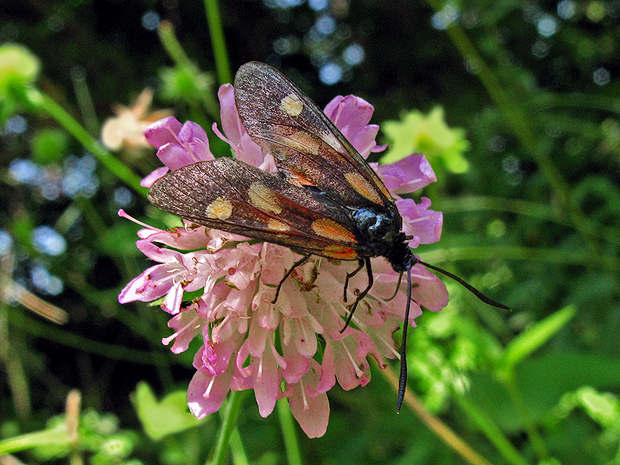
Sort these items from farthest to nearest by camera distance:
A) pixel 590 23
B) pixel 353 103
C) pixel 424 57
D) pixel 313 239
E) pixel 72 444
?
pixel 424 57 < pixel 590 23 < pixel 72 444 < pixel 353 103 < pixel 313 239

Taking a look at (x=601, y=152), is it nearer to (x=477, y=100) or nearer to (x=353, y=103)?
(x=477, y=100)

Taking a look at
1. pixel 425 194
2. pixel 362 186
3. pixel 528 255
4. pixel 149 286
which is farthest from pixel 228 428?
pixel 528 255

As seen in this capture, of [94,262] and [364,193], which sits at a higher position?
[364,193]

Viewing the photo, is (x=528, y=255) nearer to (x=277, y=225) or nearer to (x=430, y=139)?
(x=430, y=139)

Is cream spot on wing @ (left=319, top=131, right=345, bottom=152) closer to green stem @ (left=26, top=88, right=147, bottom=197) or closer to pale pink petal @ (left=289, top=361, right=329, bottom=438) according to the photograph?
pale pink petal @ (left=289, top=361, right=329, bottom=438)

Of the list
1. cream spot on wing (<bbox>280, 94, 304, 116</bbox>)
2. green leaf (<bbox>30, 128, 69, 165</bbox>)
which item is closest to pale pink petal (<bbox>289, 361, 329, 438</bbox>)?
cream spot on wing (<bbox>280, 94, 304, 116</bbox>)

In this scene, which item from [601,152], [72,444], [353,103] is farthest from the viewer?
[601,152]

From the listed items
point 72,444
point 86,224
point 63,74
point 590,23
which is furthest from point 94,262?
point 590,23
